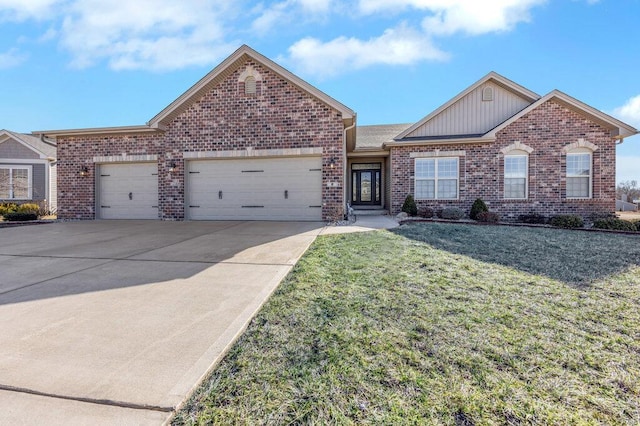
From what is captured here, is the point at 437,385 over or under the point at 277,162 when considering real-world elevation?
under

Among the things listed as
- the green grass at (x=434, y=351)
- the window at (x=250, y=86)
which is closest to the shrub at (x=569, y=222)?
the green grass at (x=434, y=351)

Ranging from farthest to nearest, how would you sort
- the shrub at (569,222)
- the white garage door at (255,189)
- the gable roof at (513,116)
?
the gable roof at (513,116), the white garage door at (255,189), the shrub at (569,222)

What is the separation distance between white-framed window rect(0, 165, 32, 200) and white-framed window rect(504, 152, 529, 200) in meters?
25.0

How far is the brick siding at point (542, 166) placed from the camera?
12008mm

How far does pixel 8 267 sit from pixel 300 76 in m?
8.60

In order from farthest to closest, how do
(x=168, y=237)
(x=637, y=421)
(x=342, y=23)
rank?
(x=342, y=23), (x=168, y=237), (x=637, y=421)

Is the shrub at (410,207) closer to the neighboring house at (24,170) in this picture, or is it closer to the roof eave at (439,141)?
the roof eave at (439,141)

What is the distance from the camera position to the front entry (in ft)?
54.3

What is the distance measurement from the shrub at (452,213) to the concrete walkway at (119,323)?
8.36 m

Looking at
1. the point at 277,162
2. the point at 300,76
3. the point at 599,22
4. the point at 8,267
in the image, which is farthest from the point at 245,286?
the point at 599,22

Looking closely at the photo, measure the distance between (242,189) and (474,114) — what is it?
34.4 feet

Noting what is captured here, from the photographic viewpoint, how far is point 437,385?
1966mm

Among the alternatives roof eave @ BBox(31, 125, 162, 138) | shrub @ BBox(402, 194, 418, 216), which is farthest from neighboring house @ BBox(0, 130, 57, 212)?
shrub @ BBox(402, 194, 418, 216)

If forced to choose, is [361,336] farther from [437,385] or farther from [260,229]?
[260,229]
